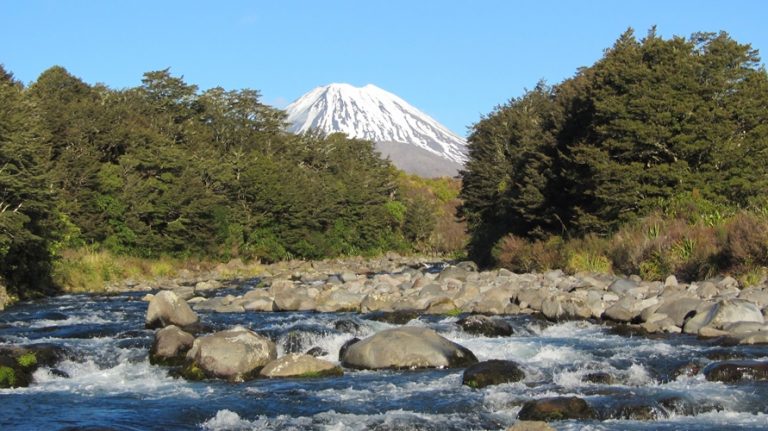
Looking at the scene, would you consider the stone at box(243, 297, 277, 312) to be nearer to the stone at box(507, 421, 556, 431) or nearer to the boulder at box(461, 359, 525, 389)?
the boulder at box(461, 359, 525, 389)

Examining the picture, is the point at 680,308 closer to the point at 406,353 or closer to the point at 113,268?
the point at 406,353

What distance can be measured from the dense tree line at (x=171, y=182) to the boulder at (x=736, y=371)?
20.2 meters

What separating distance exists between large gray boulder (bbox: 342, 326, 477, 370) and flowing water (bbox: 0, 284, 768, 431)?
32cm

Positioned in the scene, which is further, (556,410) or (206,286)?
(206,286)

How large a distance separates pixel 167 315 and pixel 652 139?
1868 centimetres

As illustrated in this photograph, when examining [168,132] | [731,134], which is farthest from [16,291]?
[168,132]

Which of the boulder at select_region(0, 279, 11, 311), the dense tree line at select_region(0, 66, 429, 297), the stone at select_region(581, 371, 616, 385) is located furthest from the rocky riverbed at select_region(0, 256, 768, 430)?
the dense tree line at select_region(0, 66, 429, 297)

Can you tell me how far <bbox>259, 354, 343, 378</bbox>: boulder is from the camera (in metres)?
12.4

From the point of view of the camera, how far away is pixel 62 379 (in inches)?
488

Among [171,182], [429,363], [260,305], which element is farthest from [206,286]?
[429,363]

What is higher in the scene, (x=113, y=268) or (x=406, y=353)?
(x=113, y=268)

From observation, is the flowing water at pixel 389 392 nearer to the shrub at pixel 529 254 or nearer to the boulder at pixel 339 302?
the boulder at pixel 339 302

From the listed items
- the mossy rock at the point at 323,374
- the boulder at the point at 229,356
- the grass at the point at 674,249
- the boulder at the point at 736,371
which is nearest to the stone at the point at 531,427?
the boulder at the point at 736,371

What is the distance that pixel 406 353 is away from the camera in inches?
509
